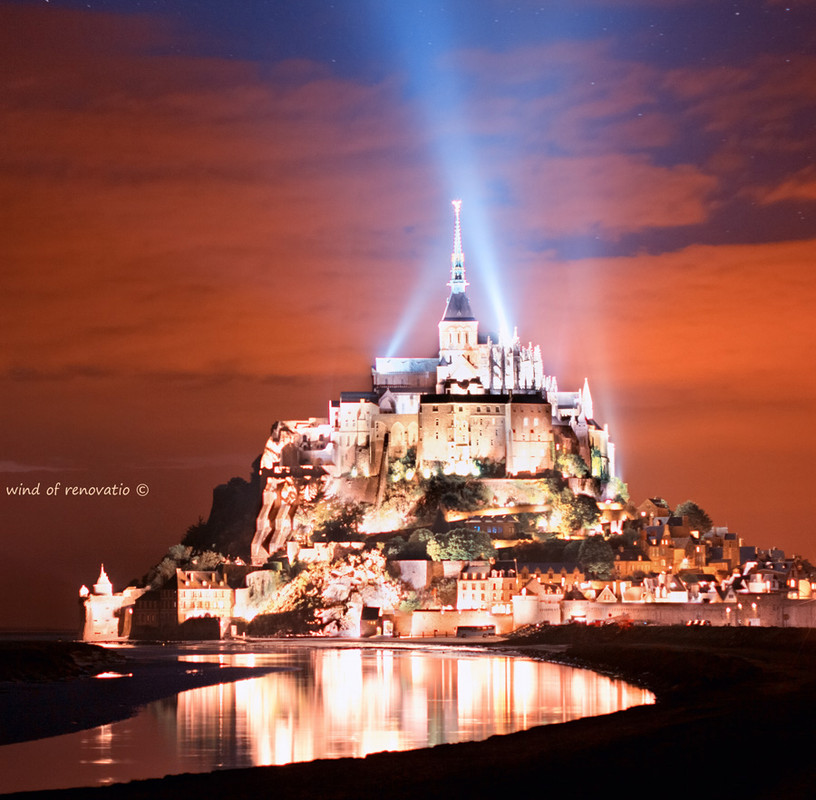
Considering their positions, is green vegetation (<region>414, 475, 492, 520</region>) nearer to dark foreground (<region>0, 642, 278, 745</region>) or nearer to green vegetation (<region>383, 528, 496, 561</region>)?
green vegetation (<region>383, 528, 496, 561</region>)

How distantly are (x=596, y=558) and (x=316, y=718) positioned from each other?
182 ft

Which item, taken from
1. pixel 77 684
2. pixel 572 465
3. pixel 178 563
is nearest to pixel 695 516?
pixel 572 465

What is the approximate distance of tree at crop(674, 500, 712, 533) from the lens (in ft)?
345

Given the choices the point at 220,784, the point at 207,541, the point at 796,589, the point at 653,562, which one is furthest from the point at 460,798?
the point at 207,541

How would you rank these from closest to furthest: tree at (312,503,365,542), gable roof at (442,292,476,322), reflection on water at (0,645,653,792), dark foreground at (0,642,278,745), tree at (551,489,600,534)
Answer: reflection on water at (0,645,653,792)
dark foreground at (0,642,278,745)
tree at (551,489,600,534)
tree at (312,503,365,542)
gable roof at (442,292,476,322)

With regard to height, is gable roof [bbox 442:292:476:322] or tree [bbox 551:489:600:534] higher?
gable roof [bbox 442:292:476:322]

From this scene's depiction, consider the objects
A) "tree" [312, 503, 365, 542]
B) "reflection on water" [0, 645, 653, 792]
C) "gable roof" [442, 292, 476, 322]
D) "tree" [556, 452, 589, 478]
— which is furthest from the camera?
"gable roof" [442, 292, 476, 322]

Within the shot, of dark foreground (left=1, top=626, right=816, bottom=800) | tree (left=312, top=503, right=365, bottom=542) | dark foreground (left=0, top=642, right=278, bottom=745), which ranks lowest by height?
dark foreground (left=0, top=642, right=278, bottom=745)

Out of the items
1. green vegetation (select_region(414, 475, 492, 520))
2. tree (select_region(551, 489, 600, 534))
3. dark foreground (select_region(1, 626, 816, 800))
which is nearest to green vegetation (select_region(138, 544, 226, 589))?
green vegetation (select_region(414, 475, 492, 520))

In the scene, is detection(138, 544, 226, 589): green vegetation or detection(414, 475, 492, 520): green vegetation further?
detection(138, 544, 226, 589): green vegetation

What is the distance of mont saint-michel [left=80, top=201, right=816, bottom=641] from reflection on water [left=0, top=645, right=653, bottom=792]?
89.7ft

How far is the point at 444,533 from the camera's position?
3846 inches

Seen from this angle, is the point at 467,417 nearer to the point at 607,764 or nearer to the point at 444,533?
the point at 444,533

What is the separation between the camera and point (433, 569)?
301ft
